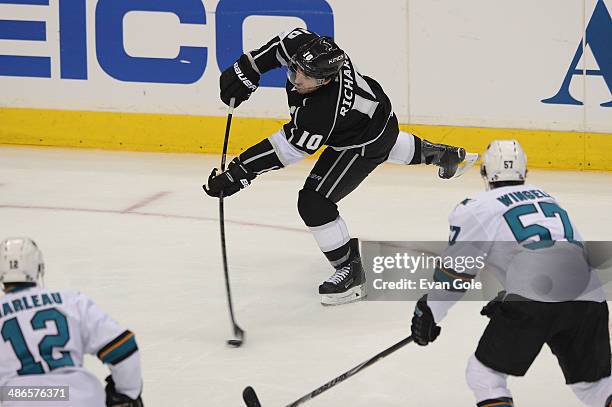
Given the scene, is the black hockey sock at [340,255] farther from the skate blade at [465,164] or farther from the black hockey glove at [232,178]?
the skate blade at [465,164]

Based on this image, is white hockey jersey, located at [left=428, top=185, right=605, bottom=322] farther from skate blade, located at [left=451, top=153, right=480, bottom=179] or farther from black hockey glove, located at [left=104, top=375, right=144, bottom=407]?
skate blade, located at [left=451, top=153, right=480, bottom=179]

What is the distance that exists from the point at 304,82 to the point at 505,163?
1.45m

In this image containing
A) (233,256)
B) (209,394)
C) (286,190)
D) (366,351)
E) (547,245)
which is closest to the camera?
(547,245)

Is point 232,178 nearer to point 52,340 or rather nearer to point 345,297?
point 345,297

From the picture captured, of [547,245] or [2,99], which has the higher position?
[2,99]

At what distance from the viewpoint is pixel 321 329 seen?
15.9 ft

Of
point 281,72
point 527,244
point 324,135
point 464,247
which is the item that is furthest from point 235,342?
point 281,72

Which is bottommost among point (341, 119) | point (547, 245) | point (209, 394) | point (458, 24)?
point (209, 394)

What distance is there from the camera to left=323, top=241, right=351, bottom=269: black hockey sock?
17.1 feet

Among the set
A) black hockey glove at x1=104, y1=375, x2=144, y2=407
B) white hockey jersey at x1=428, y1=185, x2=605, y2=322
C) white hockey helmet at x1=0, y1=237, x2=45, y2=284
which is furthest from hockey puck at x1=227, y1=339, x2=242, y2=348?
white hockey helmet at x1=0, y1=237, x2=45, y2=284

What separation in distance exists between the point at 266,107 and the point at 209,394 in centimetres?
375

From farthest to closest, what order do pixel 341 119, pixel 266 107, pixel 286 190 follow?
pixel 266 107 < pixel 286 190 < pixel 341 119

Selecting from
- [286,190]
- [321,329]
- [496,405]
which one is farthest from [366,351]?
[286,190]

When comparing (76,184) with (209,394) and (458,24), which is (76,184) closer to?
(458,24)
